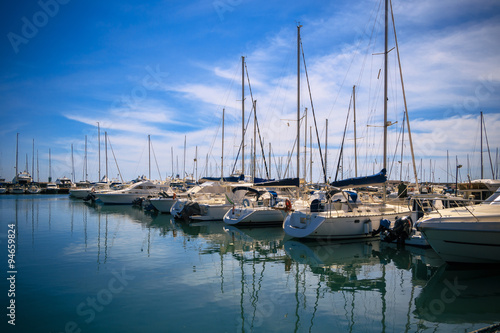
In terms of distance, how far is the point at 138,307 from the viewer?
8.73m

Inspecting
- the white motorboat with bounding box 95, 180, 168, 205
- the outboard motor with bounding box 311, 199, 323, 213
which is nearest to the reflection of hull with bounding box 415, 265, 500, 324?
the outboard motor with bounding box 311, 199, 323, 213

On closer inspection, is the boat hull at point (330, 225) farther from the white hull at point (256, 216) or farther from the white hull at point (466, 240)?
the white hull at point (466, 240)

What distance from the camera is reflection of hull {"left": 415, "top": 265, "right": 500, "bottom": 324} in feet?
26.9

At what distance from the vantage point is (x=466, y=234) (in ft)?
38.4

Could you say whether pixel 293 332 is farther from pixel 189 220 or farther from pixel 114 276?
pixel 189 220

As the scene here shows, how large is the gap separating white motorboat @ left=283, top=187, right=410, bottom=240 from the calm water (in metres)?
0.72

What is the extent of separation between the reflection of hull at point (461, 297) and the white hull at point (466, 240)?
51 centimetres

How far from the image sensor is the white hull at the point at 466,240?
451 inches

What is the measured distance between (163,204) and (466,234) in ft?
96.6

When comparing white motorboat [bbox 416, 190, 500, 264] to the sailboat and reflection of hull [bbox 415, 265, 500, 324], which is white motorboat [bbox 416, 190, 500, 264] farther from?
the sailboat

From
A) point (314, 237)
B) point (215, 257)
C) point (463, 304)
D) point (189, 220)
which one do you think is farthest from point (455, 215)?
point (189, 220)

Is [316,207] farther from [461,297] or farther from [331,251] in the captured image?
[461,297]

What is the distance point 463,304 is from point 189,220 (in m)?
22.4

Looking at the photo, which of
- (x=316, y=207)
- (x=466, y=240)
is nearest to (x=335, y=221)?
(x=316, y=207)
